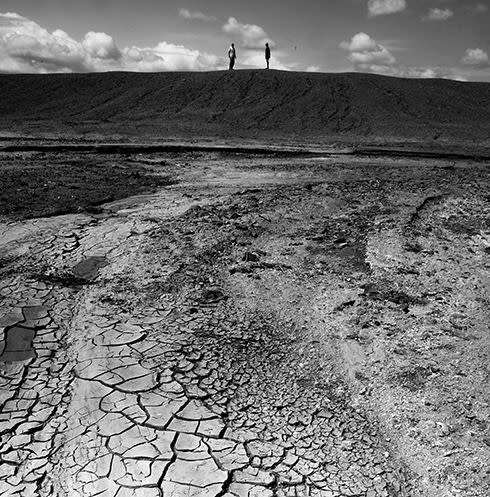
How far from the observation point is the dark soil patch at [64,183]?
21.5 ft

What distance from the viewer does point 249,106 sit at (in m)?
21.5

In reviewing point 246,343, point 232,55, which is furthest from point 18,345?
point 232,55

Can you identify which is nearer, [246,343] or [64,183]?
[246,343]

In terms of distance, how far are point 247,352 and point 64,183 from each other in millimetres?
5403

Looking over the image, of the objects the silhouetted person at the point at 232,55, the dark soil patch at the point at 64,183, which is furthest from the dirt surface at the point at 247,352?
the silhouetted person at the point at 232,55

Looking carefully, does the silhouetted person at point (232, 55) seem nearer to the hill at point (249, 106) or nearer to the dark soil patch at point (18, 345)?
the hill at point (249, 106)

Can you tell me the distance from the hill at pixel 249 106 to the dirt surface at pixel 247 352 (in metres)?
9.91

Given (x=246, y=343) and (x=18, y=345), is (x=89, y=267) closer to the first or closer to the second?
(x=18, y=345)

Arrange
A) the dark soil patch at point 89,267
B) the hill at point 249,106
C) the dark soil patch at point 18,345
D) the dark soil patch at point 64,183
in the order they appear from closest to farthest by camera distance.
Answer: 1. the dark soil patch at point 18,345
2. the dark soil patch at point 89,267
3. the dark soil patch at point 64,183
4. the hill at point 249,106

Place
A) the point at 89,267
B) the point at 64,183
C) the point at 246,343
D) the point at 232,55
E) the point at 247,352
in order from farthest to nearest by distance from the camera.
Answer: the point at 232,55 < the point at 64,183 < the point at 89,267 < the point at 246,343 < the point at 247,352

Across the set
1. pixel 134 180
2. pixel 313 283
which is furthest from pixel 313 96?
pixel 313 283

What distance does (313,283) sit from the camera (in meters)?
4.51

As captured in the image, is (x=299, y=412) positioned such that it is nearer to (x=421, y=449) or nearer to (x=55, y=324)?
(x=421, y=449)

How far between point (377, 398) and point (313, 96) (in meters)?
21.2
